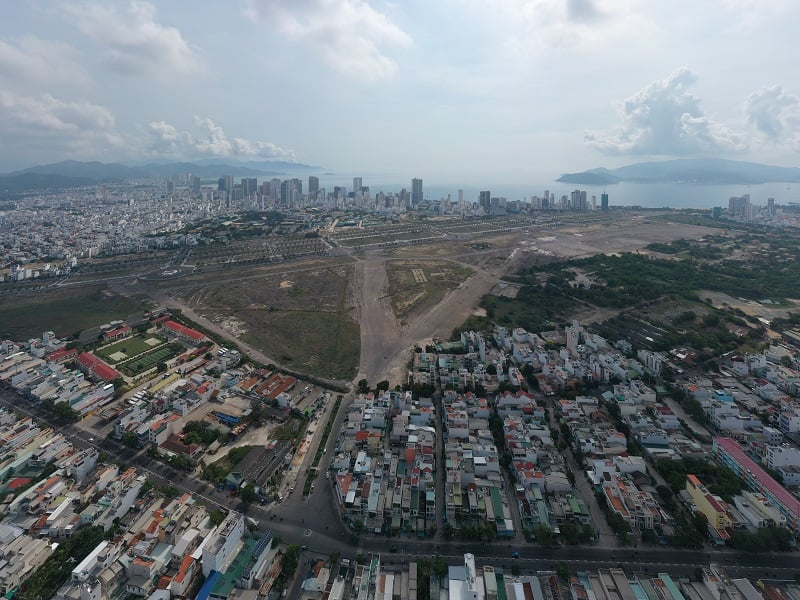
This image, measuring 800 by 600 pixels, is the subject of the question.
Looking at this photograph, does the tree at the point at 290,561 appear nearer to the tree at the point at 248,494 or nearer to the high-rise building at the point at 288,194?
the tree at the point at 248,494

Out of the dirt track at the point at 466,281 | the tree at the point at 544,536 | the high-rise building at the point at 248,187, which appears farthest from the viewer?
the high-rise building at the point at 248,187

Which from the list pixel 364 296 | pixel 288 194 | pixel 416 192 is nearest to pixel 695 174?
pixel 416 192

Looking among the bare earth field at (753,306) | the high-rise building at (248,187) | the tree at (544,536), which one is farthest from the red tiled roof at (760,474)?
the high-rise building at (248,187)

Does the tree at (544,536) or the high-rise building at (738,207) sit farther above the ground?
the high-rise building at (738,207)

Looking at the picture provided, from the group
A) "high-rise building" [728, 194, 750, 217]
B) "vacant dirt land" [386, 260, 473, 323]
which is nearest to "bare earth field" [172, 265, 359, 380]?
"vacant dirt land" [386, 260, 473, 323]

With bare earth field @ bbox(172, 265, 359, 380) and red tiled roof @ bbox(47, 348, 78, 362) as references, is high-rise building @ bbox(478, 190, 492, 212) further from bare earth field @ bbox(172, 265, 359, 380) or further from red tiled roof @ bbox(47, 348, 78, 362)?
red tiled roof @ bbox(47, 348, 78, 362)

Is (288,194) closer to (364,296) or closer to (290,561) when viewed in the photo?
(364,296)
